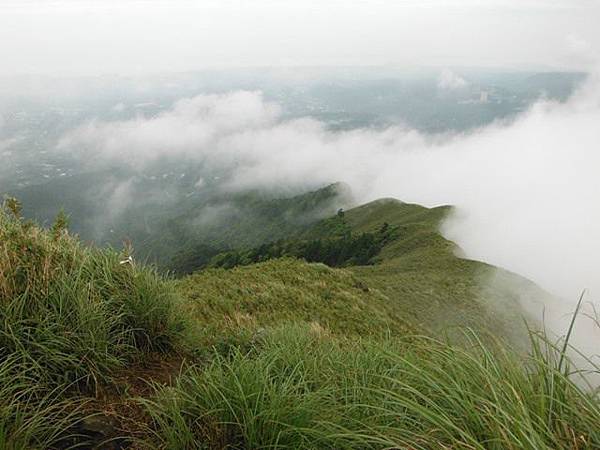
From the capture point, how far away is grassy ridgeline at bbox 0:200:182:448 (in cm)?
310

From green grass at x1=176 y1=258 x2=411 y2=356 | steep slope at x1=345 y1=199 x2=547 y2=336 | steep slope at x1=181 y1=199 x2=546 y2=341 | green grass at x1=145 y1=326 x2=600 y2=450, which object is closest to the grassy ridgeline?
green grass at x1=145 y1=326 x2=600 y2=450

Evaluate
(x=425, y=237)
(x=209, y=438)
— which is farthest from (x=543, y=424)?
(x=425, y=237)

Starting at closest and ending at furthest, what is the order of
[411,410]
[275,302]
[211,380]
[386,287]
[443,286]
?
1. [411,410]
2. [211,380]
3. [275,302]
4. [386,287]
5. [443,286]

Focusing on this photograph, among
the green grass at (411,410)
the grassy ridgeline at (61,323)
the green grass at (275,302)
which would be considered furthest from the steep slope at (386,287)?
the grassy ridgeline at (61,323)

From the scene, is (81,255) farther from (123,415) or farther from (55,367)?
(123,415)

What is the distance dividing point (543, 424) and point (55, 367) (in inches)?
140

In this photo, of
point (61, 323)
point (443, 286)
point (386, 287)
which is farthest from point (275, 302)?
point (443, 286)

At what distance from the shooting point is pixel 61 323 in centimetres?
383

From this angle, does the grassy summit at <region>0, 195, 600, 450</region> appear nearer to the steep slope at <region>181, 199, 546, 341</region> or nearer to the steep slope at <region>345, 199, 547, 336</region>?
the steep slope at <region>181, 199, 546, 341</region>

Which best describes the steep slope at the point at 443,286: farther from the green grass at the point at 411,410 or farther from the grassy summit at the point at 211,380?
the green grass at the point at 411,410

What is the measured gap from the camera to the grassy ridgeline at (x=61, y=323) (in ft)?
10.2

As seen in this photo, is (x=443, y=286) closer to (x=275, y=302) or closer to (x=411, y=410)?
(x=275, y=302)

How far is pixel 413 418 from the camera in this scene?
2711mm

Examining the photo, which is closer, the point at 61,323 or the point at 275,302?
the point at 61,323
